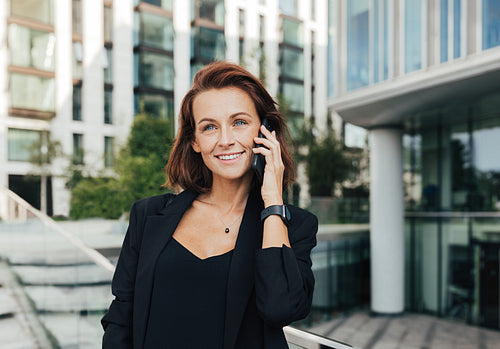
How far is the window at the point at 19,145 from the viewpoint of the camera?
2362 cm

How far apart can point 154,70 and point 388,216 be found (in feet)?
63.1

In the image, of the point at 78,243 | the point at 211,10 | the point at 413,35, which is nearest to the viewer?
the point at 78,243

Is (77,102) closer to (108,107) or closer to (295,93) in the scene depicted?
(108,107)

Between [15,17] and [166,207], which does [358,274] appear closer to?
[166,207]

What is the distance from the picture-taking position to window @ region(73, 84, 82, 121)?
2612cm

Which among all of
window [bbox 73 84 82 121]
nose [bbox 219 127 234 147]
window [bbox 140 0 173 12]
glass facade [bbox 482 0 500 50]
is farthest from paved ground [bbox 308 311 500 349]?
window [bbox 140 0 173 12]

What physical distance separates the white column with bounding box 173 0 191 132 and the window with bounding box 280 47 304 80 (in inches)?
367

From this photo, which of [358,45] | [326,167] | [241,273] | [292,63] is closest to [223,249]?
[241,273]

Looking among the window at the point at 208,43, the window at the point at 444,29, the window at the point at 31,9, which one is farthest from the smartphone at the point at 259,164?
the window at the point at 208,43

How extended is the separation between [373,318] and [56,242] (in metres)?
11.9

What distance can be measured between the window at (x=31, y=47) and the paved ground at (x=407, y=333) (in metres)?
21.1

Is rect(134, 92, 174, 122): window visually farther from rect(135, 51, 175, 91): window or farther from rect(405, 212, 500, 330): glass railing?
rect(405, 212, 500, 330): glass railing

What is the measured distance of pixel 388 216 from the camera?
14.4m

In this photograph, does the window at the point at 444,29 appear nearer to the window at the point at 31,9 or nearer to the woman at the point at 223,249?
the woman at the point at 223,249
